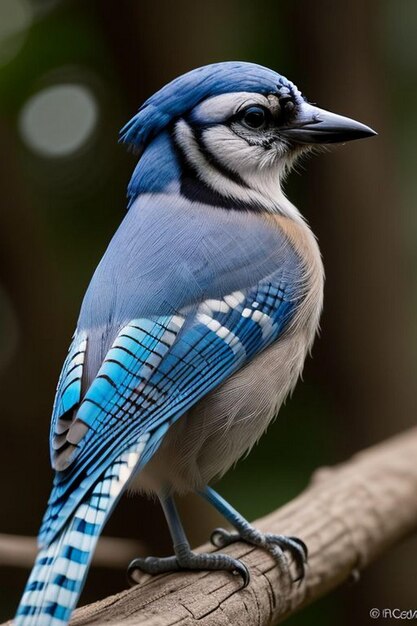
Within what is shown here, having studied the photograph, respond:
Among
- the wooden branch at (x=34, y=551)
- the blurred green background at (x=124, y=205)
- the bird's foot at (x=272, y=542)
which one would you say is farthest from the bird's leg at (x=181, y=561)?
the blurred green background at (x=124, y=205)

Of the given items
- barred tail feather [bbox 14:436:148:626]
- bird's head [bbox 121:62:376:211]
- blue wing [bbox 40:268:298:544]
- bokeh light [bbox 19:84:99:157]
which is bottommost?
barred tail feather [bbox 14:436:148:626]

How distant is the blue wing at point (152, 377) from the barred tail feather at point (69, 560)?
0.06ft

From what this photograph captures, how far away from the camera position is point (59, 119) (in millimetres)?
2625

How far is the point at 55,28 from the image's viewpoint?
9.57ft

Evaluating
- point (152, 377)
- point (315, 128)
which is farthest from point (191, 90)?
point (152, 377)

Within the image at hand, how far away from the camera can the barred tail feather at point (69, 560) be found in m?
1.33

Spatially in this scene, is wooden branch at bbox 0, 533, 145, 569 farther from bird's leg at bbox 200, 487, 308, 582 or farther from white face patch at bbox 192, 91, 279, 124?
white face patch at bbox 192, 91, 279, 124

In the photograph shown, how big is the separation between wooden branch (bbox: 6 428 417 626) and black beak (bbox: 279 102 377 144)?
820 mm

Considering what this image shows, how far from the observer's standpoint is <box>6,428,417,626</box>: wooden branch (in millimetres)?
1661

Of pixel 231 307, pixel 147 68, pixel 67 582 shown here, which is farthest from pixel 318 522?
pixel 147 68

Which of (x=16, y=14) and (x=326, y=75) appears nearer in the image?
(x=16, y=14)

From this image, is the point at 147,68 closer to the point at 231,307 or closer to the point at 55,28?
the point at 55,28

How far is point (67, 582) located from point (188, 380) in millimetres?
417

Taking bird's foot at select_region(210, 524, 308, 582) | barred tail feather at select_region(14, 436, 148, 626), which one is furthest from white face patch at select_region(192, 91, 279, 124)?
bird's foot at select_region(210, 524, 308, 582)
